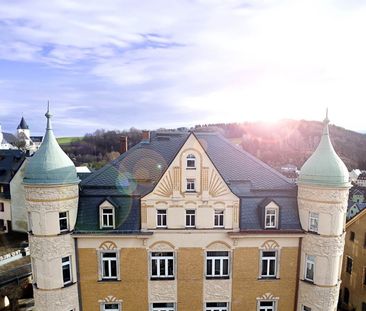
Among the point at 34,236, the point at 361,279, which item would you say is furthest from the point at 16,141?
the point at 361,279

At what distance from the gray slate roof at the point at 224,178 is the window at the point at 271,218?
0.49 metres

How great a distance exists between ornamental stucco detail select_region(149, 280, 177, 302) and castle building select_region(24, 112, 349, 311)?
0.25ft

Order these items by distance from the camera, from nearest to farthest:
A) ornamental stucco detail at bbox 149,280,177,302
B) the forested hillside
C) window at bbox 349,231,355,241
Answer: ornamental stucco detail at bbox 149,280,177,302 < window at bbox 349,231,355,241 < the forested hillside

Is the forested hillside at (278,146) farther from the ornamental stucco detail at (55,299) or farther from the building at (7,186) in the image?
the ornamental stucco detail at (55,299)

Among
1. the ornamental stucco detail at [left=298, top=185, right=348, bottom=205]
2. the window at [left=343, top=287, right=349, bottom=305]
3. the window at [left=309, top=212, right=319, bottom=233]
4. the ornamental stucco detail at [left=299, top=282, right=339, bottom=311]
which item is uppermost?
the ornamental stucco detail at [left=298, top=185, right=348, bottom=205]

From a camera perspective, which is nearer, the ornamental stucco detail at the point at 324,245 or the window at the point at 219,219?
the ornamental stucco detail at the point at 324,245

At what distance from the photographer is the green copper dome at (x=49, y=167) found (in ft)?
70.2

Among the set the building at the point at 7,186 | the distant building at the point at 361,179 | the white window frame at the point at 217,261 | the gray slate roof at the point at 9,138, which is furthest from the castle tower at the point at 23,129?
the white window frame at the point at 217,261

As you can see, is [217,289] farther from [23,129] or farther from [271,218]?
[23,129]

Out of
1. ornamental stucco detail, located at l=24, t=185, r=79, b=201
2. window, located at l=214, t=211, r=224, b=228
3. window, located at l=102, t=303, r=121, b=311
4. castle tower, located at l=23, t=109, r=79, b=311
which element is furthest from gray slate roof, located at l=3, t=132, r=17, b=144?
window, located at l=214, t=211, r=224, b=228

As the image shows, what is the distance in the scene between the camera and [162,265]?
23125mm

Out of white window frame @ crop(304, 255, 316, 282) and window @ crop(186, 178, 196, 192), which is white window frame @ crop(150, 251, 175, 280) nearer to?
window @ crop(186, 178, 196, 192)

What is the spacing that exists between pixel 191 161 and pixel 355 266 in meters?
23.1

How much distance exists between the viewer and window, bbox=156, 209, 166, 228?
2269 cm
